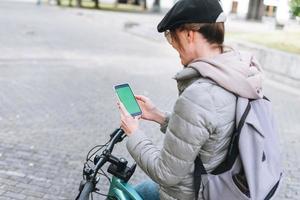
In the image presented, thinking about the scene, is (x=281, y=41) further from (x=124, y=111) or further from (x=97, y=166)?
(x=97, y=166)

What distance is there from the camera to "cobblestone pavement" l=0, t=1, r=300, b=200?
5062 mm

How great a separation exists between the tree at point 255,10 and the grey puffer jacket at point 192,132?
110ft

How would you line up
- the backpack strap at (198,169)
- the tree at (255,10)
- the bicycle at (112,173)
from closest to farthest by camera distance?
the backpack strap at (198,169) → the bicycle at (112,173) → the tree at (255,10)

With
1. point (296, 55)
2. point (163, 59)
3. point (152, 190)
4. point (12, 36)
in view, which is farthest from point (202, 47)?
point (12, 36)

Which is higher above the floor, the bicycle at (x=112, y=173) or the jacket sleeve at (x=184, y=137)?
the jacket sleeve at (x=184, y=137)

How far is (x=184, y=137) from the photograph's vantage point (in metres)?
2.09

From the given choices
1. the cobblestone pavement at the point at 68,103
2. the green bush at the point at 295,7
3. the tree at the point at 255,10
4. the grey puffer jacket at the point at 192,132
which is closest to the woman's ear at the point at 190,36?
the grey puffer jacket at the point at 192,132

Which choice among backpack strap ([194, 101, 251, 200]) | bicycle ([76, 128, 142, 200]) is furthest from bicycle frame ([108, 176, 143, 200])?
backpack strap ([194, 101, 251, 200])

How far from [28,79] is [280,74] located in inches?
222

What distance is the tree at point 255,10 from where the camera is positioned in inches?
1371

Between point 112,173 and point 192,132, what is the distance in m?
0.61

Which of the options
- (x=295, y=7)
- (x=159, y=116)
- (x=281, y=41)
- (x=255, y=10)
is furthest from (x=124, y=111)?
(x=255, y=10)

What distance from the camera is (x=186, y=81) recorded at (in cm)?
222

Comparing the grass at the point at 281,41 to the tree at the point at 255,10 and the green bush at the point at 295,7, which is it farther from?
the tree at the point at 255,10
